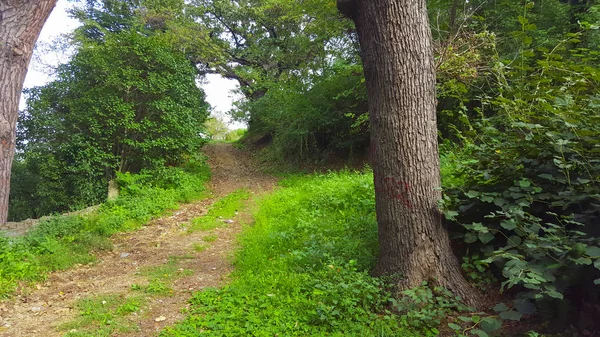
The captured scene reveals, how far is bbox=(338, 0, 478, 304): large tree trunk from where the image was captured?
2984 mm

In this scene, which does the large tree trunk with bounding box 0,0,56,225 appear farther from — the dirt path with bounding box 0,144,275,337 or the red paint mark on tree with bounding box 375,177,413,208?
the red paint mark on tree with bounding box 375,177,413,208

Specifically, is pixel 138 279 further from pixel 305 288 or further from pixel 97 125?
pixel 97 125

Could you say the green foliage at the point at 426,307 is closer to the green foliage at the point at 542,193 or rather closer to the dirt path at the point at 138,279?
the green foliage at the point at 542,193

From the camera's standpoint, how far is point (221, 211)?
7.39m

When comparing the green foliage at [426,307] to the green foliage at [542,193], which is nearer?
the green foliage at [542,193]

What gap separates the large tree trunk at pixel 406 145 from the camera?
298cm

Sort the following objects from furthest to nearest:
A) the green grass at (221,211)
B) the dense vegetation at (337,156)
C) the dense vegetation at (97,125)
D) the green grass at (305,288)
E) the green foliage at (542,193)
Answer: the dense vegetation at (97,125) → the green grass at (221,211) → the green grass at (305,288) → the dense vegetation at (337,156) → the green foliage at (542,193)

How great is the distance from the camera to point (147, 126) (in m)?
8.91

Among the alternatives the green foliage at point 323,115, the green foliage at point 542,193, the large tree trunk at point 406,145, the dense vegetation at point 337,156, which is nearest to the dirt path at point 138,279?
the dense vegetation at point 337,156

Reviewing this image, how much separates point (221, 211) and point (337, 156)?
182 inches

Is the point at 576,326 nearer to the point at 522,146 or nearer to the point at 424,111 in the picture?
the point at 522,146

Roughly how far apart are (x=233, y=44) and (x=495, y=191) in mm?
17638

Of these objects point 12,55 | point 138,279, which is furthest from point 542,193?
point 12,55

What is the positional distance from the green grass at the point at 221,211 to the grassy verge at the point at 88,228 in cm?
93
